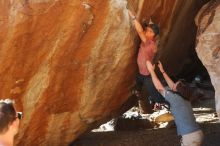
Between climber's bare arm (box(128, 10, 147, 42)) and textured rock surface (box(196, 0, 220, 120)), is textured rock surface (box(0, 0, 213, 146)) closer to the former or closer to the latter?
climber's bare arm (box(128, 10, 147, 42))

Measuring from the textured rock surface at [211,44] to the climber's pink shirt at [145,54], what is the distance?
804 millimetres

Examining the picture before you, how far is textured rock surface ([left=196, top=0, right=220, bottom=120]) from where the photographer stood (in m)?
7.40

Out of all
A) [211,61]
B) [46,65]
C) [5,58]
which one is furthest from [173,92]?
[5,58]

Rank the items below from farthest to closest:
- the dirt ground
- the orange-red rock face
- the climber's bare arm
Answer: the dirt ground
the climber's bare arm
the orange-red rock face

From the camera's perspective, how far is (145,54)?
748cm

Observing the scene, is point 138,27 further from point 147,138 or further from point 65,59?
point 147,138

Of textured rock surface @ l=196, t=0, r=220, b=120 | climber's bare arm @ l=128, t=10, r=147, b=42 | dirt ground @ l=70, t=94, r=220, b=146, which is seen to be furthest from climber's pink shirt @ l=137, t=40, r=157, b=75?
dirt ground @ l=70, t=94, r=220, b=146

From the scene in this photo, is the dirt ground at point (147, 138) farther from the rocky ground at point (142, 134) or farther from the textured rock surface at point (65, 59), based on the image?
the textured rock surface at point (65, 59)

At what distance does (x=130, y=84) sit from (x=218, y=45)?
1832 mm

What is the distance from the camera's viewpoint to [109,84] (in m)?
7.97

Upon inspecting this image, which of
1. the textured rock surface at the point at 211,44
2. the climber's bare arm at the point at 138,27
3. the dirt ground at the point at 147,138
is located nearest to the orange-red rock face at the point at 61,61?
the climber's bare arm at the point at 138,27

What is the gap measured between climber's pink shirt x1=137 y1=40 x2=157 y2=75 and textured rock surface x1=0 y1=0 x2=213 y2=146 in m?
0.20

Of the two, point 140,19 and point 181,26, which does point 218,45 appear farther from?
point 181,26

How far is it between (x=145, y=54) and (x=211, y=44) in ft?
3.61
